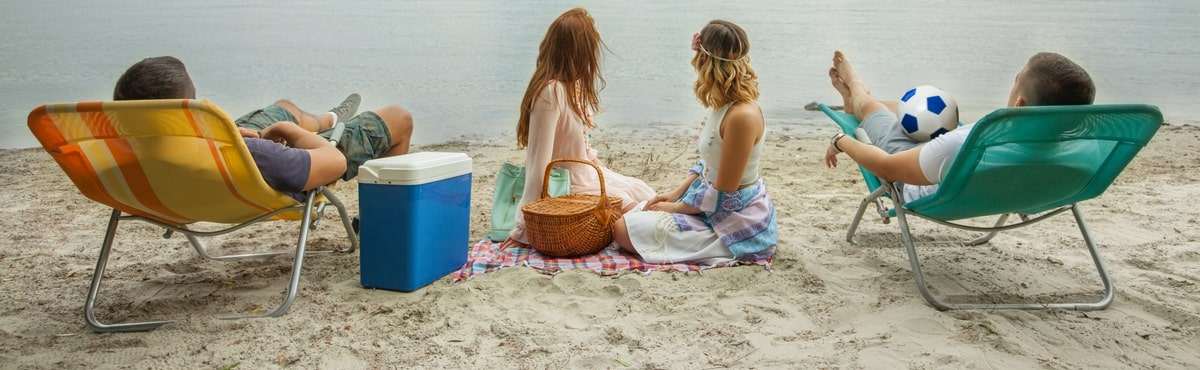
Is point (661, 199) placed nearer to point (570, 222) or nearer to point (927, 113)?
point (570, 222)

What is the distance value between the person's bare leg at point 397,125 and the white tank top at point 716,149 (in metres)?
1.31

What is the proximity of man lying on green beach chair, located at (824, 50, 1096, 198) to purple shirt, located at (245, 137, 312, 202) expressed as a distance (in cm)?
206

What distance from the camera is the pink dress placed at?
4203 mm

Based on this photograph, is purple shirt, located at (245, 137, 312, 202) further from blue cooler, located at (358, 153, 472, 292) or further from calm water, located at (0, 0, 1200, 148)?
calm water, located at (0, 0, 1200, 148)

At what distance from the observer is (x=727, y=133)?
3.76 metres

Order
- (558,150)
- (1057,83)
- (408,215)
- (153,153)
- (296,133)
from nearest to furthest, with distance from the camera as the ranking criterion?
(153,153) < (1057,83) < (408,215) < (296,133) < (558,150)

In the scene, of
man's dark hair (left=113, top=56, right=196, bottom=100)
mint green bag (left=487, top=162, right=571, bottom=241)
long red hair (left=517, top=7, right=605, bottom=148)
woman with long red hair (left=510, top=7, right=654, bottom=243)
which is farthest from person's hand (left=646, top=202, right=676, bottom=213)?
man's dark hair (left=113, top=56, right=196, bottom=100)

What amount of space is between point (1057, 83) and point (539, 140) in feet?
6.83

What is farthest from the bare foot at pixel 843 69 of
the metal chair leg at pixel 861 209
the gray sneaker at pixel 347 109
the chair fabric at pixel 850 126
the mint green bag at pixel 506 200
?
the gray sneaker at pixel 347 109

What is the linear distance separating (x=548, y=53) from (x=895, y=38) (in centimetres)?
1578

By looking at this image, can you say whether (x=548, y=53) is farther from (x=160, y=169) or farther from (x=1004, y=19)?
(x=1004, y=19)

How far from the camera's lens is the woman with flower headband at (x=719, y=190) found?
12.4 feet

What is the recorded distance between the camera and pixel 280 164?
11.1 feet

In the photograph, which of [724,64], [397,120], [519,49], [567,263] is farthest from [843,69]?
[519,49]
